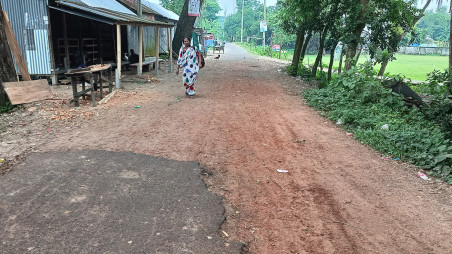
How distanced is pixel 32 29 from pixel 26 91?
4608mm

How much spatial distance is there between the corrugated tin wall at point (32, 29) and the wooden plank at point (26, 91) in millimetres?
3967

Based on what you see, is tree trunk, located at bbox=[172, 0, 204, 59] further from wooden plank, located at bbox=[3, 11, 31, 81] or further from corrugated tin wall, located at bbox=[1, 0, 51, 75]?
wooden plank, located at bbox=[3, 11, 31, 81]

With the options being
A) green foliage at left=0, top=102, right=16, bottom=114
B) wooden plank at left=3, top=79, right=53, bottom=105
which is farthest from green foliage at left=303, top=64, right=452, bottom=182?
green foliage at left=0, top=102, right=16, bottom=114

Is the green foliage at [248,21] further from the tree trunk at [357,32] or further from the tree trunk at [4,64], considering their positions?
the tree trunk at [4,64]

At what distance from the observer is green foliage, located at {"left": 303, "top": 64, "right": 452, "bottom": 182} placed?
5570mm

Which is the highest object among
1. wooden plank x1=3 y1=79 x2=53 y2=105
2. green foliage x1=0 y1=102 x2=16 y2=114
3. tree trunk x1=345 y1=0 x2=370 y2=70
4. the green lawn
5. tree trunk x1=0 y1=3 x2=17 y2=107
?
tree trunk x1=345 y1=0 x2=370 y2=70

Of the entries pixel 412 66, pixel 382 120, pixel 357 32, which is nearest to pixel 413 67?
pixel 412 66

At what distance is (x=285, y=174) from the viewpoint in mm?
4922

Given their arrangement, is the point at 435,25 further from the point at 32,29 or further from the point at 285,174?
the point at 285,174

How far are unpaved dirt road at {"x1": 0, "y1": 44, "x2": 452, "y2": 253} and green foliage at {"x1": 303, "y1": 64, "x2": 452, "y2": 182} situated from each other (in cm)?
33

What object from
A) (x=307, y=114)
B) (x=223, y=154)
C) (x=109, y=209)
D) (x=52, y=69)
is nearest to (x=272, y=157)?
(x=223, y=154)

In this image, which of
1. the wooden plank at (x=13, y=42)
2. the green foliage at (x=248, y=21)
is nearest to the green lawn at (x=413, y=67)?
the wooden plank at (x=13, y=42)

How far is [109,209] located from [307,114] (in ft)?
20.1

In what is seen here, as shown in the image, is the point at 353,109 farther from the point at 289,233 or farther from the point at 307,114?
the point at 289,233
